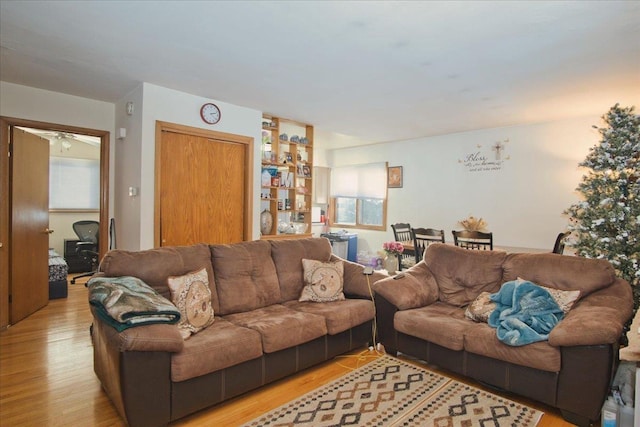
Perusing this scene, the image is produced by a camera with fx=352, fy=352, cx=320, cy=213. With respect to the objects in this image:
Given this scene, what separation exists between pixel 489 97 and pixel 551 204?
6.36ft

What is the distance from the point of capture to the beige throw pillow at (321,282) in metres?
3.13

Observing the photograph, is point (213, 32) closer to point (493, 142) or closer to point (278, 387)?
point (278, 387)

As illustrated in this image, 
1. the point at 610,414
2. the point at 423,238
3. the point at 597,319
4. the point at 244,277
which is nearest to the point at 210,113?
the point at 244,277

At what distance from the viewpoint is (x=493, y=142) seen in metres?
5.24

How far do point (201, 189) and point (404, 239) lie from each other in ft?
10.7

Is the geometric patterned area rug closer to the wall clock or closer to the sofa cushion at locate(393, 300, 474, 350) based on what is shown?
the sofa cushion at locate(393, 300, 474, 350)

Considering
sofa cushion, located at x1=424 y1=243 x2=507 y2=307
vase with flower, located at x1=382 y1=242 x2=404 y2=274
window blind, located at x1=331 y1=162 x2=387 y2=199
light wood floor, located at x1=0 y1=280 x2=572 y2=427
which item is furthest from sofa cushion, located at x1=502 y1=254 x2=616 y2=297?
window blind, located at x1=331 y1=162 x2=387 y2=199

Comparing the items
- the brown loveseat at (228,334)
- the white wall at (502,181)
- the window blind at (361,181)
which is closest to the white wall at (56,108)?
the brown loveseat at (228,334)

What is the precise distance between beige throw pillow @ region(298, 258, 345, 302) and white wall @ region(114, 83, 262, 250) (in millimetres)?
1753

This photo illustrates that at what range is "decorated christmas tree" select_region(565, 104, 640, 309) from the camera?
321 centimetres

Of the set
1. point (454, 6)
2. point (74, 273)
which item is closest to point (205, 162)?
point (454, 6)

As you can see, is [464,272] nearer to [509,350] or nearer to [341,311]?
[509,350]

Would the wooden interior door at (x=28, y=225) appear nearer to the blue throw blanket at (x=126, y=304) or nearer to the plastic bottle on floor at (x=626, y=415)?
the blue throw blanket at (x=126, y=304)

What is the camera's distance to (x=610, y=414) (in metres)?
1.94
